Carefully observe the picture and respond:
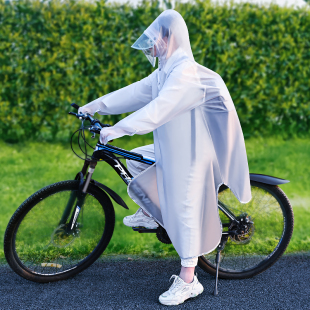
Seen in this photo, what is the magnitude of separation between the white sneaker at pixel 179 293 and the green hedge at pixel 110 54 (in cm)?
440

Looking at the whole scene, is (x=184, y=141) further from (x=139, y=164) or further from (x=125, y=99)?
(x=125, y=99)

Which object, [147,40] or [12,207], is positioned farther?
[12,207]

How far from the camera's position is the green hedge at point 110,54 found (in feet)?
21.8

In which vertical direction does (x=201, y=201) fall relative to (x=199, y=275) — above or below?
above

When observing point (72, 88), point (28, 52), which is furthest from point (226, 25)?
point (28, 52)

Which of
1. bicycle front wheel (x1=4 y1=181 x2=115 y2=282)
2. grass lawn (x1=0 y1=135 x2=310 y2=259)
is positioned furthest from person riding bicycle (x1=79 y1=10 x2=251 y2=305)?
grass lawn (x1=0 y1=135 x2=310 y2=259)

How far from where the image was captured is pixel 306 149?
698 centimetres

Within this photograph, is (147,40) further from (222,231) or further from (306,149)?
(306,149)

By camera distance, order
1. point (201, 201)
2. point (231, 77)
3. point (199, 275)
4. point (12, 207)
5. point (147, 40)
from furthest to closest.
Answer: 1. point (231, 77)
2. point (12, 207)
3. point (199, 275)
4. point (201, 201)
5. point (147, 40)

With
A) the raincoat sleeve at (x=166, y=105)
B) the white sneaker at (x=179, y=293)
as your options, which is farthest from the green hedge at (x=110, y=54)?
the white sneaker at (x=179, y=293)

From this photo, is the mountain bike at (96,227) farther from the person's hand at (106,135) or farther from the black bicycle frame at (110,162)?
the person's hand at (106,135)

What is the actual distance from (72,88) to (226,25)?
9.35ft

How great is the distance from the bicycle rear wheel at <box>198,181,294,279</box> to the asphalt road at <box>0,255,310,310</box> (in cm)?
11

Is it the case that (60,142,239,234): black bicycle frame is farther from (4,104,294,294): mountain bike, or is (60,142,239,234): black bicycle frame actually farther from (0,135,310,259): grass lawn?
(0,135,310,259): grass lawn
